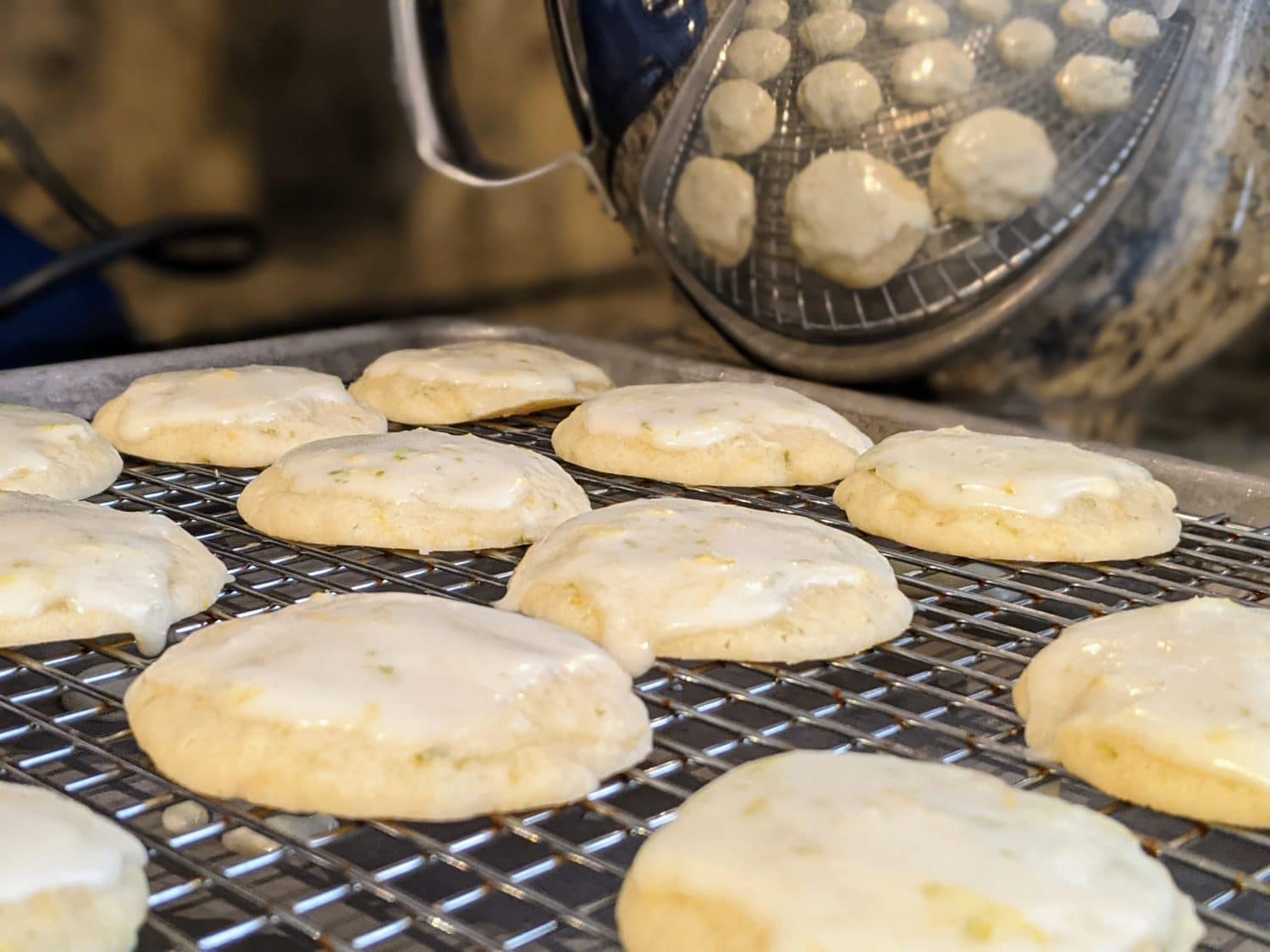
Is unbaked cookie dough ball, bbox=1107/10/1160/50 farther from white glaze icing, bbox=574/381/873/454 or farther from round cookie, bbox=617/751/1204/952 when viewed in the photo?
round cookie, bbox=617/751/1204/952

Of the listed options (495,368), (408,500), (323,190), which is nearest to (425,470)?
(408,500)

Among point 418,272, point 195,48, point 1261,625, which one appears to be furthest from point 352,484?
point 418,272

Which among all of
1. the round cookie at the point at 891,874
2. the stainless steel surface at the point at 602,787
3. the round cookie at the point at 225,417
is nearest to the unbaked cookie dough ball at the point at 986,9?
the stainless steel surface at the point at 602,787

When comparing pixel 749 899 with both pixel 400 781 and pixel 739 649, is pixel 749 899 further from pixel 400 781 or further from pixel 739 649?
pixel 739 649

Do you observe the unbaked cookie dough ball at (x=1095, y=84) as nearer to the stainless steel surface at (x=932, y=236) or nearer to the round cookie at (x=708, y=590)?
the stainless steel surface at (x=932, y=236)

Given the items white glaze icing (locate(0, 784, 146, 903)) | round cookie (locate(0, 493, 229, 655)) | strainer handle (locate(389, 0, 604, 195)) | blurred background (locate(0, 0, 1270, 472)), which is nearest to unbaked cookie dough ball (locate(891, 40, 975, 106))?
blurred background (locate(0, 0, 1270, 472))
